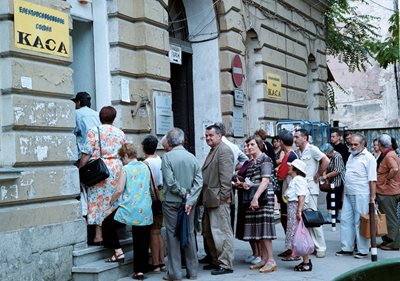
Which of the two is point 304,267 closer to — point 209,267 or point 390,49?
point 209,267

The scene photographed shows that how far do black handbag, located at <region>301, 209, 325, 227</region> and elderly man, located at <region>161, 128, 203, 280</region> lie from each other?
1.52 metres

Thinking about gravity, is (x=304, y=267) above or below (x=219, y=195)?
below

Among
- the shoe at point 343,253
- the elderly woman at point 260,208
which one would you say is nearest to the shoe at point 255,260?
the elderly woman at point 260,208

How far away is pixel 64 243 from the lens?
759 centimetres

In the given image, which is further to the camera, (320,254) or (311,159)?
(311,159)

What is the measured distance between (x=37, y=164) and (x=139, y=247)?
1.63 meters

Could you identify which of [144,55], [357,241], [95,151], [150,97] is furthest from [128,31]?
[357,241]

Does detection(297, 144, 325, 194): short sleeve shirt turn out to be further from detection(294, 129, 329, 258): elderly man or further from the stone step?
the stone step

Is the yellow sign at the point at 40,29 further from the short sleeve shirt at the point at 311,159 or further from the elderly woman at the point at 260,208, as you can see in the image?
the short sleeve shirt at the point at 311,159

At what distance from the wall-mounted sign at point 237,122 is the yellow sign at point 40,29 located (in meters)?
5.51

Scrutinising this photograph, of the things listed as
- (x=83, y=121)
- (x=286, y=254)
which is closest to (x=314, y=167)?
(x=286, y=254)

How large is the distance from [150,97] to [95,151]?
6.95 feet

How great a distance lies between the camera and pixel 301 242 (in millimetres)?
7914

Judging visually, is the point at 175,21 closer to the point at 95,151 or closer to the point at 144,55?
the point at 144,55
